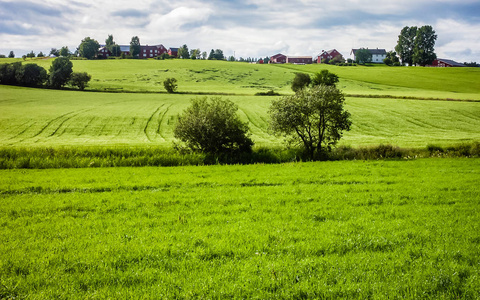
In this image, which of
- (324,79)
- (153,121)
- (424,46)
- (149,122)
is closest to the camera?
(149,122)

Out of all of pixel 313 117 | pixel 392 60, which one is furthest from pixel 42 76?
pixel 392 60

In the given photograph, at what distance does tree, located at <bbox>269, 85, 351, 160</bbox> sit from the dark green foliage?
300 ft

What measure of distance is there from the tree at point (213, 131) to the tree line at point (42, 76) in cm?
7316

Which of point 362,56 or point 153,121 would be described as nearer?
point 153,121

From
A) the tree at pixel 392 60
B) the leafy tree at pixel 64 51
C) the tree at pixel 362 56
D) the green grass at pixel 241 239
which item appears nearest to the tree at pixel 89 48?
the leafy tree at pixel 64 51

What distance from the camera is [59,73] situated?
86.9 meters

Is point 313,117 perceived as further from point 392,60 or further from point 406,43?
point 406,43

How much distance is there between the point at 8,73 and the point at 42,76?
328 inches

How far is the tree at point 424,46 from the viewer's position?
541ft

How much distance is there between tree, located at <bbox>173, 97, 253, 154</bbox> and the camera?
85.0 feet

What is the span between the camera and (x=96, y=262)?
732 cm

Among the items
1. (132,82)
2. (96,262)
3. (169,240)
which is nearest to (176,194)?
(169,240)

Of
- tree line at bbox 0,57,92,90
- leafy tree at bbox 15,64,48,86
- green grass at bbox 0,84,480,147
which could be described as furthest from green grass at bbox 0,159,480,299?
leafy tree at bbox 15,64,48,86

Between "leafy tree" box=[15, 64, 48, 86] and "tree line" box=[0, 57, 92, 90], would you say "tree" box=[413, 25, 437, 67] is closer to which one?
"tree line" box=[0, 57, 92, 90]
